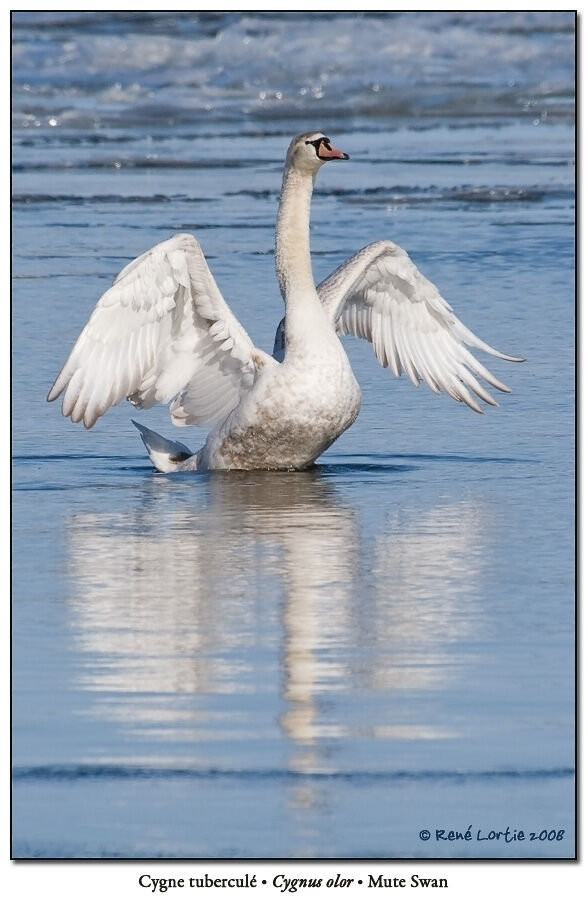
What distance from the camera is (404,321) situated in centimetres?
1245

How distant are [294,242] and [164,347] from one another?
3.10ft

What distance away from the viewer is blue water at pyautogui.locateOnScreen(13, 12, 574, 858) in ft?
21.0

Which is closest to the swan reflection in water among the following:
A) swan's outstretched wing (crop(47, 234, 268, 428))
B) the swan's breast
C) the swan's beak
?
the swan's breast

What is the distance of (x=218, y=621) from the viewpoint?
8.10 meters

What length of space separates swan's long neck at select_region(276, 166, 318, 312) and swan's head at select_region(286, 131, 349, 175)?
0.05m

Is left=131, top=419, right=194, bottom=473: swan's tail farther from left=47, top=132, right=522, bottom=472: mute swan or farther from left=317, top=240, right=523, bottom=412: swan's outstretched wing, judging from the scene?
left=317, top=240, right=523, bottom=412: swan's outstretched wing

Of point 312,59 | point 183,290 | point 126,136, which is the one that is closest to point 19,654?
point 183,290

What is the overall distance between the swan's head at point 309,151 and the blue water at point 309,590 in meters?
1.66

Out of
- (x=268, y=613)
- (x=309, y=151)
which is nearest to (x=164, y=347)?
(x=309, y=151)

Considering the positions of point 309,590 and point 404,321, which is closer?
point 309,590

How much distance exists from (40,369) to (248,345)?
8.76 ft

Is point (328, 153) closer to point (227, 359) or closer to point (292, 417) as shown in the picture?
point (227, 359)

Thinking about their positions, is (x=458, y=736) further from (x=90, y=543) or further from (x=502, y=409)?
(x=502, y=409)
